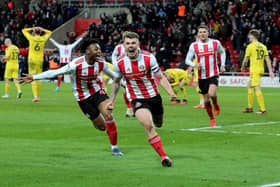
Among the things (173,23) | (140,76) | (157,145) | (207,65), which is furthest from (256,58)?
(173,23)

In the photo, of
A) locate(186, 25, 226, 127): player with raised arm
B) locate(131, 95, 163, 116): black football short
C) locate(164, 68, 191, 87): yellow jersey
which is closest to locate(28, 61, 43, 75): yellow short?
locate(164, 68, 191, 87): yellow jersey

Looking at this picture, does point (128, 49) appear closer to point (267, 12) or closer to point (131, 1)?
point (267, 12)

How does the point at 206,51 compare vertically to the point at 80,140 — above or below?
above

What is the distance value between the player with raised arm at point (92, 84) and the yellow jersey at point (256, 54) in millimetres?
9321

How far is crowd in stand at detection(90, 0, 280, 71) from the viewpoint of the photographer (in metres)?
38.5

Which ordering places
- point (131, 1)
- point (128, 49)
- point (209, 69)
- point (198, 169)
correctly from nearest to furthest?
point (198, 169) < point (128, 49) < point (209, 69) < point (131, 1)

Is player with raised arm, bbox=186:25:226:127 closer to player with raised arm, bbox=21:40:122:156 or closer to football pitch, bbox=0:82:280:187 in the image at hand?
football pitch, bbox=0:82:280:187

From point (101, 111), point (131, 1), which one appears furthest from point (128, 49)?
point (131, 1)

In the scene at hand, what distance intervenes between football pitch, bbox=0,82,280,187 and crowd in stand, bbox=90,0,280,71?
61.9 ft

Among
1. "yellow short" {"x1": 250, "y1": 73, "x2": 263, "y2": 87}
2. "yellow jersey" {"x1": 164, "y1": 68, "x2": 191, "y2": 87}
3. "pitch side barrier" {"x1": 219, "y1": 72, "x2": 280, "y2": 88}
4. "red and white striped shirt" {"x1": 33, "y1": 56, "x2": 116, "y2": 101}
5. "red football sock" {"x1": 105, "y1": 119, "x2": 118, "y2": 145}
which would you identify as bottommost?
"pitch side barrier" {"x1": 219, "y1": 72, "x2": 280, "y2": 88}

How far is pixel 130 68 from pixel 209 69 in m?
6.23

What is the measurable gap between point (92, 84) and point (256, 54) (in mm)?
9585

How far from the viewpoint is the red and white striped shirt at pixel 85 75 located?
1210 cm

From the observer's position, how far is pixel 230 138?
46.0 feet
